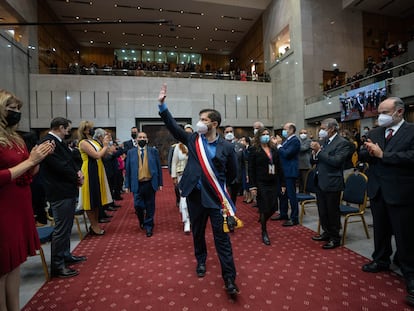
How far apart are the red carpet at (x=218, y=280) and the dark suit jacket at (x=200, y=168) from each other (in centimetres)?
83

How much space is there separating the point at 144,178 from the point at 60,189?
1434mm

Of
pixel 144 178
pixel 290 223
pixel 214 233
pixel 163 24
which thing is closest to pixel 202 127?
pixel 214 233

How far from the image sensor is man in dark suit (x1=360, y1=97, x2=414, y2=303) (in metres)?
2.30

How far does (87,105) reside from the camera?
564 inches

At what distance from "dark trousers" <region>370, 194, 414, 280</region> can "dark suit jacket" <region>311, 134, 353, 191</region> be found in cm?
66

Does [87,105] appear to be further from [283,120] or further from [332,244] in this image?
[332,244]

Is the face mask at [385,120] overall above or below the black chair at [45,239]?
above

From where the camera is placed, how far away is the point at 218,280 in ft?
8.43

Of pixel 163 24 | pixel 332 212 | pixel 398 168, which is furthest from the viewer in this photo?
pixel 163 24

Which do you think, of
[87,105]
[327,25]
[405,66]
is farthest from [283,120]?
[87,105]

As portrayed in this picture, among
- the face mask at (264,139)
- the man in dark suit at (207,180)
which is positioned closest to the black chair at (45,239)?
the man in dark suit at (207,180)

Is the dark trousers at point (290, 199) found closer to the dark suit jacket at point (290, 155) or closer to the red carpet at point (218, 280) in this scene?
the dark suit jacket at point (290, 155)

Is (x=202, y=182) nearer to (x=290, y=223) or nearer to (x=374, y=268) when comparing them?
(x=374, y=268)

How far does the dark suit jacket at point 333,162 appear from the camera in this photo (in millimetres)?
3223
